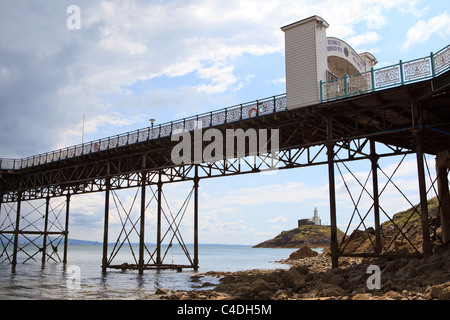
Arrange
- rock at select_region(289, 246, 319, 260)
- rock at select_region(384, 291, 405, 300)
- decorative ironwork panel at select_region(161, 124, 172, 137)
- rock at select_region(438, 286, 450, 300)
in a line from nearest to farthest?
rock at select_region(438, 286, 450, 300)
rock at select_region(384, 291, 405, 300)
decorative ironwork panel at select_region(161, 124, 172, 137)
rock at select_region(289, 246, 319, 260)

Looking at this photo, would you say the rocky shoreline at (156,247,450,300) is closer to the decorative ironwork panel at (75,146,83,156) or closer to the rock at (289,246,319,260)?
the decorative ironwork panel at (75,146,83,156)

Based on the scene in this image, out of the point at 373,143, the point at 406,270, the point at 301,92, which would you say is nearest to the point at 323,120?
the point at 301,92

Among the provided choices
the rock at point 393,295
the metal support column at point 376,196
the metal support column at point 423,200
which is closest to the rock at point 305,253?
the metal support column at point 376,196

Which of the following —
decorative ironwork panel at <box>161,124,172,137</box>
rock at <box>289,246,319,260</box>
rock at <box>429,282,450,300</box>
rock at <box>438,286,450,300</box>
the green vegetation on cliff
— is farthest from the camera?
the green vegetation on cliff

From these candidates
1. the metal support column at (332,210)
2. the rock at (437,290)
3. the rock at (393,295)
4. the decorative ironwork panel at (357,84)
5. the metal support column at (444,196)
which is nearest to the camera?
the rock at (437,290)

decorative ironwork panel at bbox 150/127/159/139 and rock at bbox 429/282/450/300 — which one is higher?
decorative ironwork panel at bbox 150/127/159/139

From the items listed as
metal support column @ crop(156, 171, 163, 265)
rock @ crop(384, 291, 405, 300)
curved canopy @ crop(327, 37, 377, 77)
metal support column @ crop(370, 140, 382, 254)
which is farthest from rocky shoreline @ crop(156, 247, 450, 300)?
metal support column @ crop(156, 171, 163, 265)

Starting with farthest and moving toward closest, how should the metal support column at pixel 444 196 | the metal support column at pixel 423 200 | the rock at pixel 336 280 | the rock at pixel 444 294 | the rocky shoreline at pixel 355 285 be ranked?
1. the metal support column at pixel 444 196
2. the metal support column at pixel 423 200
3. the rock at pixel 336 280
4. the rocky shoreline at pixel 355 285
5. the rock at pixel 444 294

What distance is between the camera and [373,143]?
74.2ft

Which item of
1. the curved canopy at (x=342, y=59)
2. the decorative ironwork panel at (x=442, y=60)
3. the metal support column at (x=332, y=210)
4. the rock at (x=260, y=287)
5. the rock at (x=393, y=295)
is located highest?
the curved canopy at (x=342, y=59)

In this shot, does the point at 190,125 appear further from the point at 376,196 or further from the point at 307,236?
the point at 307,236

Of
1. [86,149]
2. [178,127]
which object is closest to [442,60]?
[178,127]

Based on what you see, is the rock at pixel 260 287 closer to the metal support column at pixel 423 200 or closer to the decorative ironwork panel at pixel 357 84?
the metal support column at pixel 423 200

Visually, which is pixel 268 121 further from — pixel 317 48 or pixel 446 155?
pixel 446 155
